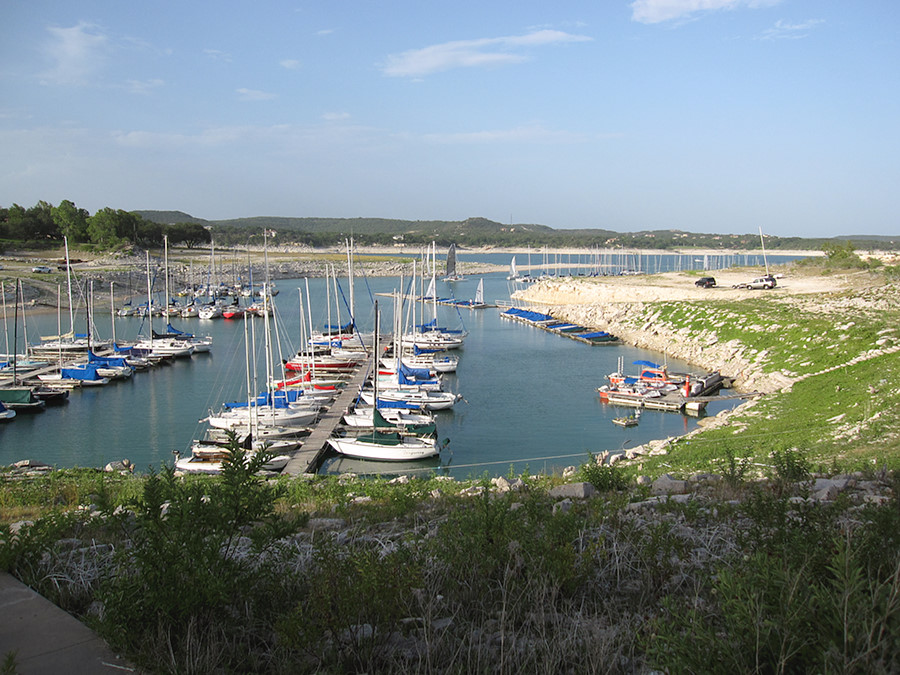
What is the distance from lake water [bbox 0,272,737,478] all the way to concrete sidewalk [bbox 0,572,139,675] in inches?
392

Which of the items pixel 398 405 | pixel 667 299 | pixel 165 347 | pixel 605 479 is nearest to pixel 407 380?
pixel 398 405

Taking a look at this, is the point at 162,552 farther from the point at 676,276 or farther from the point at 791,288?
the point at 676,276

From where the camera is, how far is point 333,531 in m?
6.34

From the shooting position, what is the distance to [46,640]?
4.00m

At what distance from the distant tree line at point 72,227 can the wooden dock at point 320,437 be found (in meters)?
73.3

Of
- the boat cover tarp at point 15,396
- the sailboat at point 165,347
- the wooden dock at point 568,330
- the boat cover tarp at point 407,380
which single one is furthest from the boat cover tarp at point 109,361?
the wooden dock at point 568,330

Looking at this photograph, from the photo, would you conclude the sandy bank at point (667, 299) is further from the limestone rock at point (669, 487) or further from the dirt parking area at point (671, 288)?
the limestone rock at point (669, 487)

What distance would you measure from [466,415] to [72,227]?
84.9 metres

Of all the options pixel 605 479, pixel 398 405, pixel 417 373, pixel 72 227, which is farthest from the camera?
pixel 72 227

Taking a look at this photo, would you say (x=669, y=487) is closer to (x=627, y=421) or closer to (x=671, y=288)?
(x=627, y=421)

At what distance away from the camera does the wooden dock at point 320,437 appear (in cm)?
1817

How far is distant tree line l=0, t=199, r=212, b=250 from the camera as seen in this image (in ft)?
281

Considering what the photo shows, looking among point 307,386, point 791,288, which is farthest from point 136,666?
point 791,288

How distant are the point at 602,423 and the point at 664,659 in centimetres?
2180
